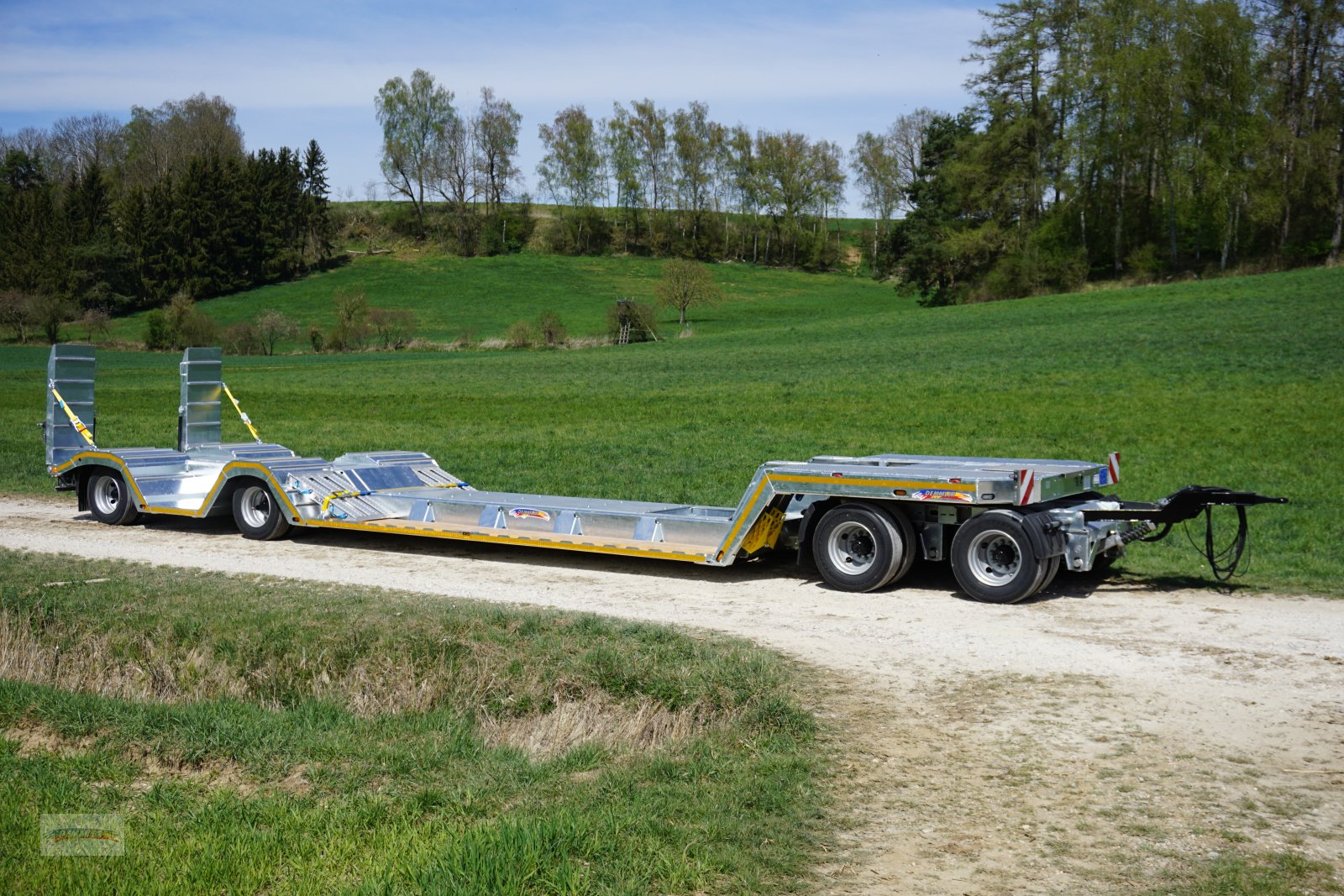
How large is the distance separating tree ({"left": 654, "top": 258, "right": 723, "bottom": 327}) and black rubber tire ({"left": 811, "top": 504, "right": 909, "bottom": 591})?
6642 centimetres

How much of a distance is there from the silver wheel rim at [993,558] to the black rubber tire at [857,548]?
66 cm

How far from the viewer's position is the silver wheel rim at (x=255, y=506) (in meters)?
14.9

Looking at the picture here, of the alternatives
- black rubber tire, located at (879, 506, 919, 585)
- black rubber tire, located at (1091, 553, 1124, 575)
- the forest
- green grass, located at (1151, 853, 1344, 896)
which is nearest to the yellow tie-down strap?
black rubber tire, located at (879, 506, 919, 585)

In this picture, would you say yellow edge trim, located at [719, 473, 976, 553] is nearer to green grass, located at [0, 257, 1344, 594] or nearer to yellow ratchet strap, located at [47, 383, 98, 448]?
green grass, located at [0, 257, 1344, 594]

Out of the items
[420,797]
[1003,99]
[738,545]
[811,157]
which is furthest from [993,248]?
[420,797]

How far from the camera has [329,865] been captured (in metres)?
5.03

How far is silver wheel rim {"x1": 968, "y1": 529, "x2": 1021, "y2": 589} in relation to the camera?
10.5 m

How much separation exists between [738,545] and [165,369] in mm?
51132

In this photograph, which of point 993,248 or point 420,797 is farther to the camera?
point 993,248

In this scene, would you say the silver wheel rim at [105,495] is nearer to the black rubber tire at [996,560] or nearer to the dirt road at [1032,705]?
the dirt road at [1032,705]

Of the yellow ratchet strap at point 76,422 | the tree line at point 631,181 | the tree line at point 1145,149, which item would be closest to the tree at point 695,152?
the tree line at point 631,181

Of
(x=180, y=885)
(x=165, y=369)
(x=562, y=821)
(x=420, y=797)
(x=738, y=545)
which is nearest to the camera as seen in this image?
(x=180, y=885)

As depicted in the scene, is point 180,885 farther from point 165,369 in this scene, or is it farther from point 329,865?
point 165,369

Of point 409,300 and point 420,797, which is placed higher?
point 409,300
